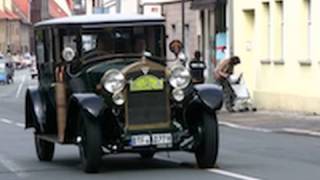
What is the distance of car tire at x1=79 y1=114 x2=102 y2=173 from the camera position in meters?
15.9

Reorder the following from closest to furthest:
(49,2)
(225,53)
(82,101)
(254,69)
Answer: (82,101) → (254,69) → (225,53) → (49,2)

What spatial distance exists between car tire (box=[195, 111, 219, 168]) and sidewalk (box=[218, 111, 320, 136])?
28.4ft

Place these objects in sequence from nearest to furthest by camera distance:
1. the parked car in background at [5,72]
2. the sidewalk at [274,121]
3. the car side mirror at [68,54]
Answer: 1. the car side mirror at [68,54]
2. the sidewalk at [274,121]
3. the parked car in background at [5,72]

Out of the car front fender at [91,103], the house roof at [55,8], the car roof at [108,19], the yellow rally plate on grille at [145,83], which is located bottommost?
the car front fender at [91,103]

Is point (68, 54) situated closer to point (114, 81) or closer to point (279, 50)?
point (114, 81)

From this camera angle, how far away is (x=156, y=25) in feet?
58.6

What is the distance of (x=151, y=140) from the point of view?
16.0 m

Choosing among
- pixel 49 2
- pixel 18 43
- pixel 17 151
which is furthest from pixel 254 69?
pixel 18 43

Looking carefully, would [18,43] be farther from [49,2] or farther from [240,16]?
[240,16]

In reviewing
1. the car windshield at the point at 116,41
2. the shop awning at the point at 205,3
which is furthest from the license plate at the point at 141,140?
the shop awning at the point at 205,3

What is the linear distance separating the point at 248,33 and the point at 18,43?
125723 millimetres

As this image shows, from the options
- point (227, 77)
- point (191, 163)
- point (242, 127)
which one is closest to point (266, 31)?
point (227, 77)

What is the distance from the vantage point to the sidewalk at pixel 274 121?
2657 cm

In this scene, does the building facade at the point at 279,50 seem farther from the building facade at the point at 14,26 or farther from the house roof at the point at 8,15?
the house roof at the point at 8,15
